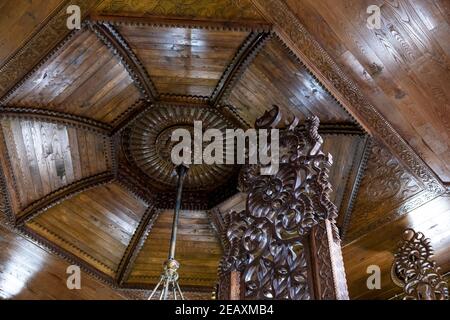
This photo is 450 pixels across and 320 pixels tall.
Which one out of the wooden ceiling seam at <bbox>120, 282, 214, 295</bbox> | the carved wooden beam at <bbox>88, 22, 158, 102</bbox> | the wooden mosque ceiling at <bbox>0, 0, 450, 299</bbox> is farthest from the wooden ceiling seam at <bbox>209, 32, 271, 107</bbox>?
the wooden ceiling seam at <bbox>120, 282, 214, 295</bbox>

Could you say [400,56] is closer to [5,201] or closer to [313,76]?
[313,76]

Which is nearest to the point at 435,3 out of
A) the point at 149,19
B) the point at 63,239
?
the point at 149,19

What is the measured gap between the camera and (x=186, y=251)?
6387 mm

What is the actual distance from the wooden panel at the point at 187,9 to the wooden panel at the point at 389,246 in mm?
2830

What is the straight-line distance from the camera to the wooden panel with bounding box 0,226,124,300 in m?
5.73

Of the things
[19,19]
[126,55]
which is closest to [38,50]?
[19,19]

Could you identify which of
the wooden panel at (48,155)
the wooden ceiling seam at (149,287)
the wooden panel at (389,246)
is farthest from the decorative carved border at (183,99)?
the wooden ceiling seam at (149,287)

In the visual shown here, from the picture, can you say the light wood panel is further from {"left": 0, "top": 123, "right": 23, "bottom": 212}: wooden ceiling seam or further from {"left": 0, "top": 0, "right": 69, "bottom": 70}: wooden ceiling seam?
{"left": 0, "top": 123, "right": 23, "bottom": 212}: wooden ceiling seam

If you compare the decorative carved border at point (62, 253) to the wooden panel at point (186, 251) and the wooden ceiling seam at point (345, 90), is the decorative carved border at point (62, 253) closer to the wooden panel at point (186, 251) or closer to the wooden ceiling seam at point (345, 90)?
the wooden panel at point (186, 251)

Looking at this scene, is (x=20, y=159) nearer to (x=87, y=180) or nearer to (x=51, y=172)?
(x=51, y=172)

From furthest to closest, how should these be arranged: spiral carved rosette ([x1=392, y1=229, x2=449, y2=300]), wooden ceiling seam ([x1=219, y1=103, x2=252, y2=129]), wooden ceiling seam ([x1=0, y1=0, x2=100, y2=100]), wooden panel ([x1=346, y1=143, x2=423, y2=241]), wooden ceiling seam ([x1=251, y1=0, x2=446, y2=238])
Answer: wooden ceiling seam ([x1=219, y1=103, x2=252, y2=129])
wooden panel ([x1=346, y1=143, x2=423, y2=241])
wooden ceiling seam ([x1=251, y1=0, x2=446, y2=238])
wooden ceiling seam ([x1=0, y1=0, x2=100, y2=100])
spiral carved rosette ([x1=392, y1=229, x2=449, y2=300])

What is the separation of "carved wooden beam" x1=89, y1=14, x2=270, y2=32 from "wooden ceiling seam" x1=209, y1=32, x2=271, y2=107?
0.10 meters

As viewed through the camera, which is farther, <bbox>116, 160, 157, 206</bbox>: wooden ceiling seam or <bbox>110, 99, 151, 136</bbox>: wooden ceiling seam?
<bbox>116, 160, 157, 206</bbox>: wooden ceiling seam

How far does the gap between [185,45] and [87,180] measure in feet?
7.11
